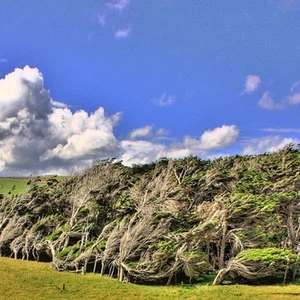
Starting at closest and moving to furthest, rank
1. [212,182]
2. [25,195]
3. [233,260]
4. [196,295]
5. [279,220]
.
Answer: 1. [196,295]
2. [233,260]
3. [279,220]
4. [212,182]
5. [25,195]

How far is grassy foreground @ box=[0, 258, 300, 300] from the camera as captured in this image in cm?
3026

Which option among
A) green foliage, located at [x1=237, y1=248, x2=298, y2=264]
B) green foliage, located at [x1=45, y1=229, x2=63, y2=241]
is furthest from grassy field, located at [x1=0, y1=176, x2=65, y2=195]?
green foliage, located at [x1=237, y1=248, x2=298, y2=264]

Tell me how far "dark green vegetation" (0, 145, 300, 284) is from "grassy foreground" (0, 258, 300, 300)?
7.17 ft

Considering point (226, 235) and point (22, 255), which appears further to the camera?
point (22, 255)

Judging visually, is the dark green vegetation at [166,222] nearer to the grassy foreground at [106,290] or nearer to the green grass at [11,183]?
the grassy foreground at [106,290]

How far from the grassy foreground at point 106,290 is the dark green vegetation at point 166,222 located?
2185 mm

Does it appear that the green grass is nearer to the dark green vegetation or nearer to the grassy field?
the grassy field

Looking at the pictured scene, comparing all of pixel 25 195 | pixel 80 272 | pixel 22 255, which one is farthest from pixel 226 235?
pixel 25 195

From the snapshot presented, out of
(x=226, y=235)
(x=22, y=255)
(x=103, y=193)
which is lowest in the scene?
(x=22, y=255)

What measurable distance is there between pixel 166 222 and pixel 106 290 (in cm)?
1055

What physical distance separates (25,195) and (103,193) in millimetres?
13237

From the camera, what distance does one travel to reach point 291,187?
4669 centimetres

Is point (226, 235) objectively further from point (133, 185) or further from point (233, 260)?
point (133, 185)

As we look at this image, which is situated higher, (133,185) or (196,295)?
(133,185)
